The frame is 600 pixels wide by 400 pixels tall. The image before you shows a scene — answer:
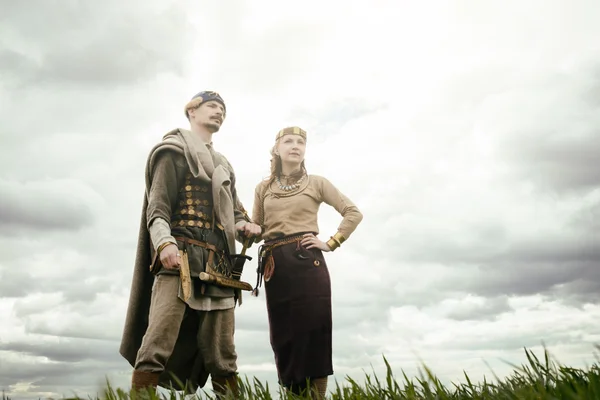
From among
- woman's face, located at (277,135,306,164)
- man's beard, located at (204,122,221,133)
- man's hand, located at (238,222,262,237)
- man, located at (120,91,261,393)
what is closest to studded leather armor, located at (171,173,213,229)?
man, located at (120,91,261,393)

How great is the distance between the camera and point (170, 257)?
12.8ft

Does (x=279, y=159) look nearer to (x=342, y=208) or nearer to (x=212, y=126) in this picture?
(x=342, y=208)

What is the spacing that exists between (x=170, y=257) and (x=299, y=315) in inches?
63.4

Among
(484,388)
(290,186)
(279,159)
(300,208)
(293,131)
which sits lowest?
(484,388)

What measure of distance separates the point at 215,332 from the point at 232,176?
52.7 inches

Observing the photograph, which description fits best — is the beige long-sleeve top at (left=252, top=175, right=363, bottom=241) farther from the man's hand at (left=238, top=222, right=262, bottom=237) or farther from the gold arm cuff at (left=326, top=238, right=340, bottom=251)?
the man's hand at (left=238, top=222, right=262, bottom=237)

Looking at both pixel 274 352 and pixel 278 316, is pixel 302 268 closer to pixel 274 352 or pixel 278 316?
pixel 278 316

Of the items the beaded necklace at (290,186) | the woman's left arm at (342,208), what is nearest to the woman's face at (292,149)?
the beaded necklace at (290,186)

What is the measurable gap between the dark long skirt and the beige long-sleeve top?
210 mm

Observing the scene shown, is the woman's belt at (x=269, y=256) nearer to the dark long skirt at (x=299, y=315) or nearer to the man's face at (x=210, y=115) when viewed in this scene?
the dark long skirt at (x=299, y=315)

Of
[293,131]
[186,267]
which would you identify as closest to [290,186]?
[293,131]

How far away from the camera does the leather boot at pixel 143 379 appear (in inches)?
149

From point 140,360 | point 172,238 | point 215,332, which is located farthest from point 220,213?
point 140,360

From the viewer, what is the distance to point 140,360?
385 centimetres
